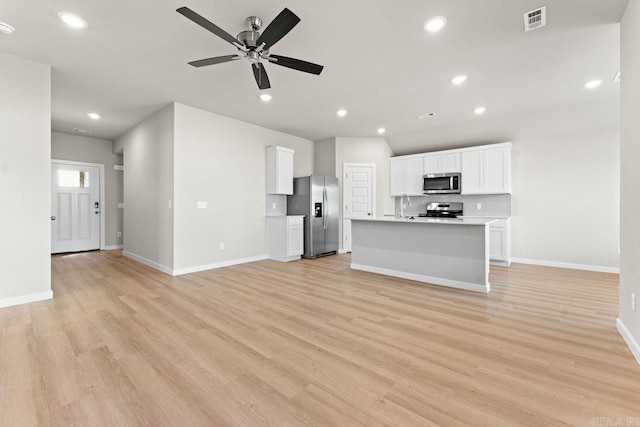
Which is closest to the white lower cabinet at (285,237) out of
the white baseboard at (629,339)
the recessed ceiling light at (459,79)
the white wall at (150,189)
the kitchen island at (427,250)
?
the kitchen island at (427,250)

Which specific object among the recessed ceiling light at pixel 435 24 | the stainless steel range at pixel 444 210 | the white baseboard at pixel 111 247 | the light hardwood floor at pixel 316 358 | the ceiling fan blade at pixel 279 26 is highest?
the recessed ceiling light at pixel 435 24

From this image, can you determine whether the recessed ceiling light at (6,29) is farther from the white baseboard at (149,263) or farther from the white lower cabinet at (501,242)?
the white lower cabinet at (501,242)

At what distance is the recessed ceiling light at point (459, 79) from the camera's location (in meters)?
3.67

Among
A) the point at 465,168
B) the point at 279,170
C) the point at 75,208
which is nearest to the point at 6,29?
the point at 279,170

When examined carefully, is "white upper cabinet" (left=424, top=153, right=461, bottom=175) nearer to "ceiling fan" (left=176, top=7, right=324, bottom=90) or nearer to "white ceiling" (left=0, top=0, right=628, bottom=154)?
"white ceiling" (left=0, top=0, right=628, bottom=154)

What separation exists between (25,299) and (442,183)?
713cm

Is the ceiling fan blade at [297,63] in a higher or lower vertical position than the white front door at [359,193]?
higher

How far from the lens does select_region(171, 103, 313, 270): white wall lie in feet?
15.5

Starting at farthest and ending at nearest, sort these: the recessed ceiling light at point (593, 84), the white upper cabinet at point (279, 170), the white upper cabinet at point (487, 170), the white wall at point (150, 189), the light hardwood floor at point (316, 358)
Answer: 1. the white upper cabinet at point (279, 170)
2. the white upper cabinet at point (487, 170)
3. the white wall at point (150, 189)
4. the recessed ceiling light at point (593, 84)
5. the light hardwood floor at point (316, 358)

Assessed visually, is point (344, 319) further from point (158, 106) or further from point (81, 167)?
point (81, 167)

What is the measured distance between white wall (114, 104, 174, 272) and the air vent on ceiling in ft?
Answer: 16.0

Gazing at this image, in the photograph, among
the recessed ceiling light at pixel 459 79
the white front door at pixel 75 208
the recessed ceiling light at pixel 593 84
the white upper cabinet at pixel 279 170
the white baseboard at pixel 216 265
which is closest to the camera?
the recessed ceiling light at pixel 459 79

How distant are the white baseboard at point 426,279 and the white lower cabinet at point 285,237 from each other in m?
1.47

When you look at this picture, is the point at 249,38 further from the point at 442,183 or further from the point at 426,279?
the point at 442,183
